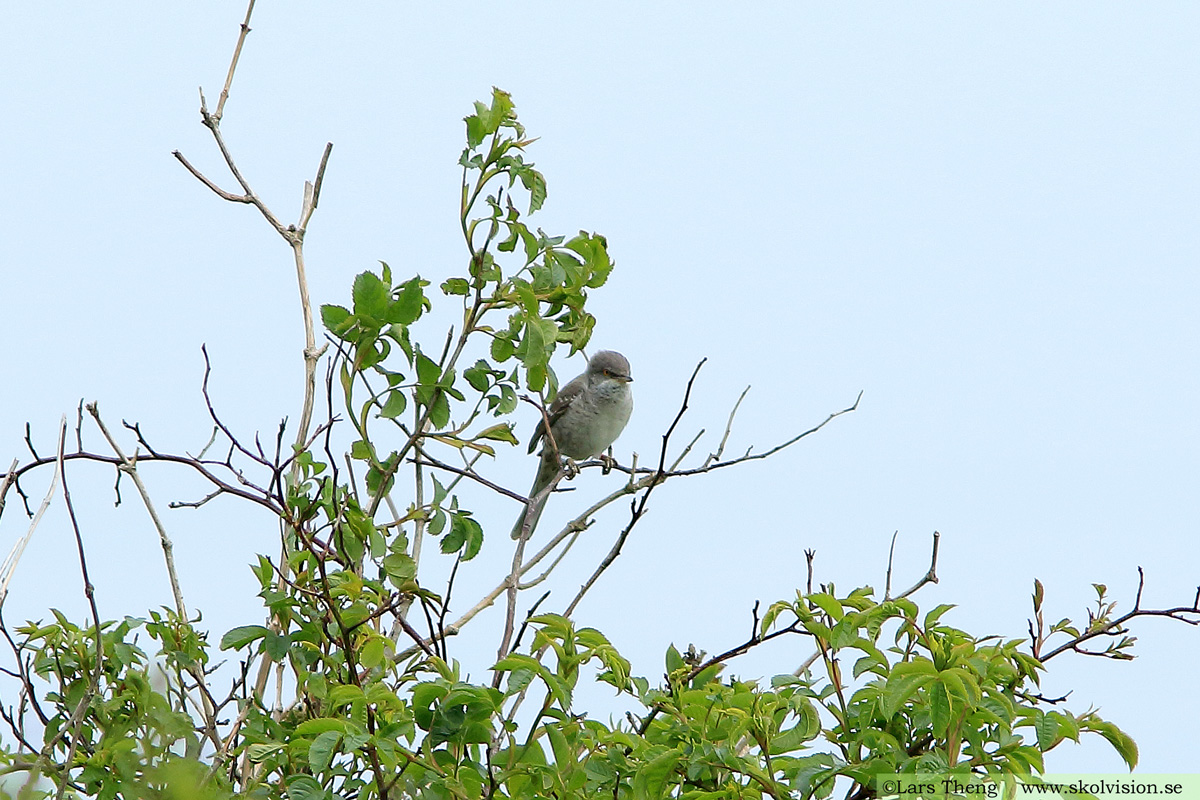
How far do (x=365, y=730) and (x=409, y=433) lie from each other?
3.35ft

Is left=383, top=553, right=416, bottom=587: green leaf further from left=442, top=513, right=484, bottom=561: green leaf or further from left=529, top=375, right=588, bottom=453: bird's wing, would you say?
left=529, top=375, right=588, bottom=453: bird's wing

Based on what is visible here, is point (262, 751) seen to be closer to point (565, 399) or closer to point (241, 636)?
point (241, 636)

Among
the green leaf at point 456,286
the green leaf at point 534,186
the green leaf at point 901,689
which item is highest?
the green leaf at point 534,186

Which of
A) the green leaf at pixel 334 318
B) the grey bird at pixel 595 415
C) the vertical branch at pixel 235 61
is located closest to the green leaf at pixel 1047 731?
the green leaf at pixel 334 318

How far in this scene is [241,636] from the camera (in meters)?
3.07

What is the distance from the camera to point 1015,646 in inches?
111

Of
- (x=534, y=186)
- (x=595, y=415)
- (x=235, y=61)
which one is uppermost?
(x=595, y=415)

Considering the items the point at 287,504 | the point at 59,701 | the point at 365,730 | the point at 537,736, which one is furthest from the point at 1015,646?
the point at 59,701

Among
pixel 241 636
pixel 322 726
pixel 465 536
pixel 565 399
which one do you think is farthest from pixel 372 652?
pixel 565 399

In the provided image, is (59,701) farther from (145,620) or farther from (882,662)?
(882,662)

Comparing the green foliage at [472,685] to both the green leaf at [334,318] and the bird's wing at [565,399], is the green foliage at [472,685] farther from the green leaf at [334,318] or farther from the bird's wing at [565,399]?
the bird's wing at [565,399]

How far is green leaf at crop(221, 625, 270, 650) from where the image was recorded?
10.1ft

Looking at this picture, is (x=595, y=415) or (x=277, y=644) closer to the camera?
(x=277, y=644)

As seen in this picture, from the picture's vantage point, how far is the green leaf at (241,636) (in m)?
3.07
